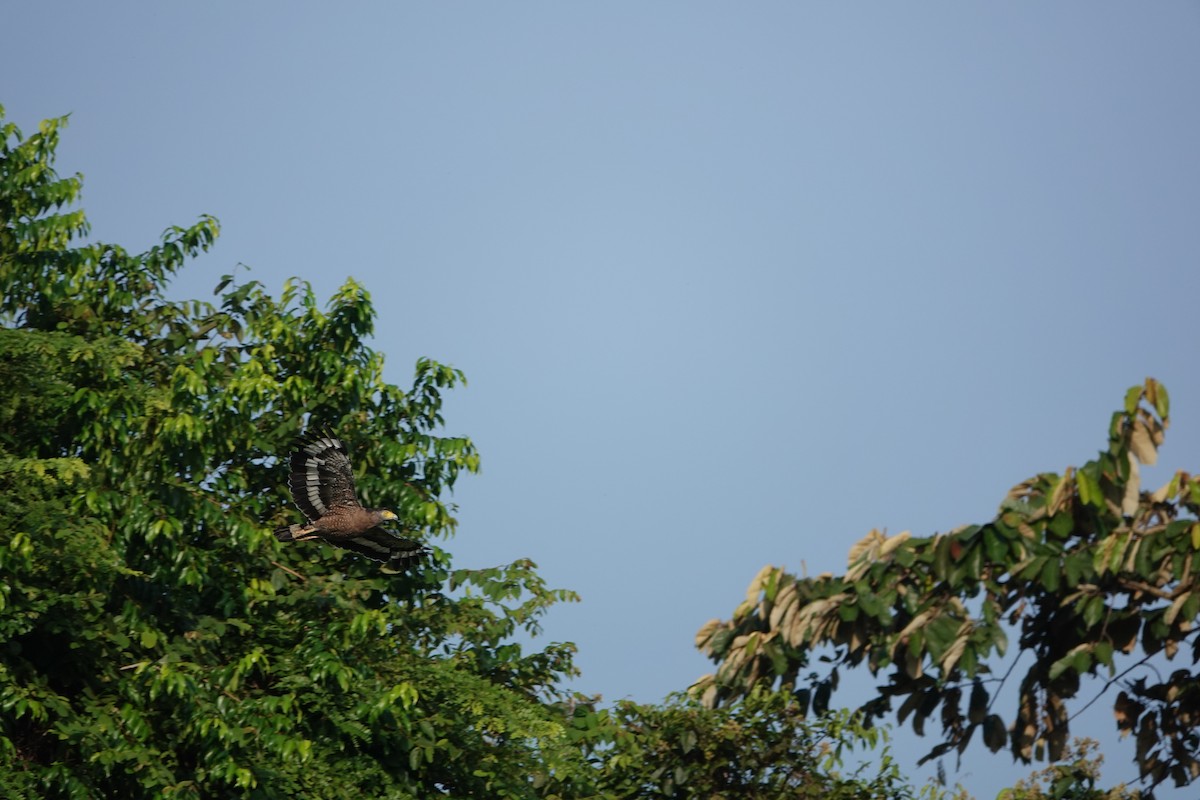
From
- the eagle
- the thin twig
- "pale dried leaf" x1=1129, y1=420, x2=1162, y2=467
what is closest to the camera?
"pale dried leaf" x1=1129, y1=420, x2=1162, y2=467

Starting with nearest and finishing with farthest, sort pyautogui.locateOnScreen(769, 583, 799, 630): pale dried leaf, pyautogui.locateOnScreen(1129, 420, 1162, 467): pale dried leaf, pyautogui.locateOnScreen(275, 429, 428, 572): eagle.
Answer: pyautogui.locateOnScreen(1129, 420, 1162, 467): pale dried leaf < pyautogui.locateOnScreen(769, 583, 799, 630): pale dried leaf < pyautogui.locateOnScreen(275, 429, 428, 572): eagle

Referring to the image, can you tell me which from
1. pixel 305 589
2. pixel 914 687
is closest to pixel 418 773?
pixel 305 589

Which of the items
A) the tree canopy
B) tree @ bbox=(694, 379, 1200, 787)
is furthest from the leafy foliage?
tree @ bbox=(694, 379, 1200, 787)

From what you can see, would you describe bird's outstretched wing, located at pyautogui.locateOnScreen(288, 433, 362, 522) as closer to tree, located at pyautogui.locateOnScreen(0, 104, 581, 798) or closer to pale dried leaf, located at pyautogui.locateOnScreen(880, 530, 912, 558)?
tree, located at pyautogui.locateOnScreen(0, 104, 581, 798)

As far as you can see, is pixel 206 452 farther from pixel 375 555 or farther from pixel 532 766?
pixel 532 766

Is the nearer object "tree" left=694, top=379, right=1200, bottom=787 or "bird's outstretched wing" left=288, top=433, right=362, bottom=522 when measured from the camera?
"tree" left=694, top=379, right=1200, bottom=787

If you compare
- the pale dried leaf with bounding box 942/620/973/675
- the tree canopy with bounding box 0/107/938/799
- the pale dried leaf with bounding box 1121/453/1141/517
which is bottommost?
the pale dried leaf with bounding box 942/620/973/675

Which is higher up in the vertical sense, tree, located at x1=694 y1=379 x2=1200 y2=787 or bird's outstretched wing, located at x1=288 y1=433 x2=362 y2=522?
bird's outstretched wing, located at x1=288 y1=433 x2=362 y2=522

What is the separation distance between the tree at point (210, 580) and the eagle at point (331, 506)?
11.9 inches

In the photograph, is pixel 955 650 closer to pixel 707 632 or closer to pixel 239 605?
pixel 707 632

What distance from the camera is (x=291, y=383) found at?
11289 millimetres

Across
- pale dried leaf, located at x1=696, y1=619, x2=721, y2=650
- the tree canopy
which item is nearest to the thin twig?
the tree canopy

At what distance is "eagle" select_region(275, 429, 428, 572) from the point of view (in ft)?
33.9

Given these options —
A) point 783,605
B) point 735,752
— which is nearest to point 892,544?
point 783,605
